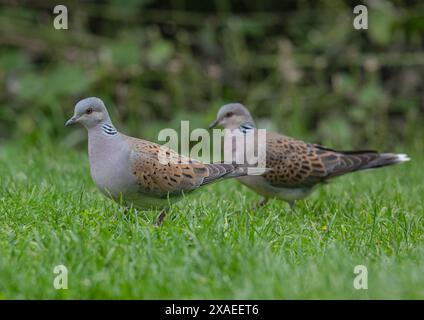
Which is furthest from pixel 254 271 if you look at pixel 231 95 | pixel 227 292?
pixel 231 95

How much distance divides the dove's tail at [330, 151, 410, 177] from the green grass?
1.58ft

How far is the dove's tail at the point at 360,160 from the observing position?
6.78m

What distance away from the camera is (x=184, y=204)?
6.01 meters

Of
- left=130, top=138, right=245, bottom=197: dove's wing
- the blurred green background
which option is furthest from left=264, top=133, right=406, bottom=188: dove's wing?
the blurred green background

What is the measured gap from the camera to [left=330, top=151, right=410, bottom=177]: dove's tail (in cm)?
678

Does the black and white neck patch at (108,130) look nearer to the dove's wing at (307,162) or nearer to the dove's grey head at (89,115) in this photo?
the dove's grey head at (89,115)

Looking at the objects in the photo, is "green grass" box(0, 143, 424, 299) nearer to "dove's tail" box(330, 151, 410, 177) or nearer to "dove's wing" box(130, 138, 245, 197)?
"dove's wing" box(130, 138, 245, 197)

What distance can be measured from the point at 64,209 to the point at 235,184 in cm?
244

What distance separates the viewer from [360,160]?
269 inches

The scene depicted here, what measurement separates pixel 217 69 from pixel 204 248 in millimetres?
6671

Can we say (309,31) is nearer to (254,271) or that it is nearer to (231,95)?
(231,95)

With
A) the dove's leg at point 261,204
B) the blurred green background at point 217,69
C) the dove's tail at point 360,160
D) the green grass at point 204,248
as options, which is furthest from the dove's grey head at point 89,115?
the blurred green background at point 217,69

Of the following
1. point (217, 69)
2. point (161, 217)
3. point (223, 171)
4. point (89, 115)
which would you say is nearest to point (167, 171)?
point (161, 217)

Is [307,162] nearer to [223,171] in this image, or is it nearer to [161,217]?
[223,171]
